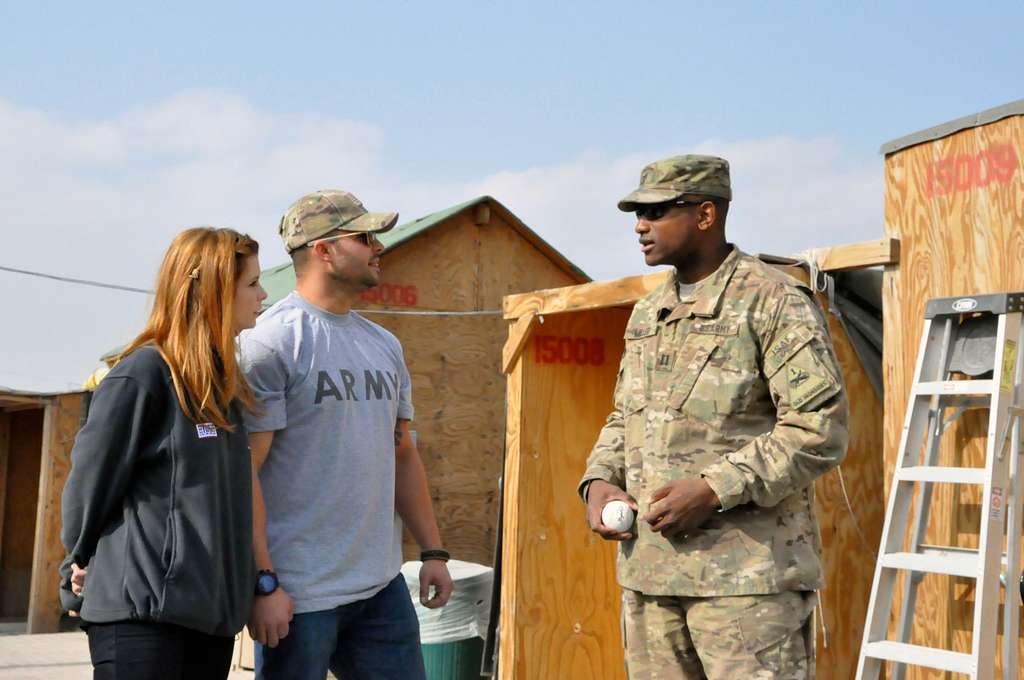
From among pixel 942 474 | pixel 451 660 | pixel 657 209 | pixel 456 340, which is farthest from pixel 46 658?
pixel 657 209

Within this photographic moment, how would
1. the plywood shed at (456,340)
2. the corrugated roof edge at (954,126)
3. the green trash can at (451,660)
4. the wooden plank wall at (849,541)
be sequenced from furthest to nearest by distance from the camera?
the plywood shed at (456,340)
the green trash can at (451,660)
the wooden plank wall at (849,541)
the corrugated roof edge at (954,126)

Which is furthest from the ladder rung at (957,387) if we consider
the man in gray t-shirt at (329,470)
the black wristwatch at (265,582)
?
the black wristwatch at (265,582)

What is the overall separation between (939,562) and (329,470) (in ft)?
7.95

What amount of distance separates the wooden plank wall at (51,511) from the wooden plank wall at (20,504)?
275 centimetres

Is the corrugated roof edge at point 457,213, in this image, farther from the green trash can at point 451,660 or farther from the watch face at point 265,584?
the watch face at point 265,584

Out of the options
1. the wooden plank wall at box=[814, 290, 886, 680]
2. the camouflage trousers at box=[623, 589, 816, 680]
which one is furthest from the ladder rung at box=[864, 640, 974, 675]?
the camouflage trousers at box=[623, 589, 816, 680]

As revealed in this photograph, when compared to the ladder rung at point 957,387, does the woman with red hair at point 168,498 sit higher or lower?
lower

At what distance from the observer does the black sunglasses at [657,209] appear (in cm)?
350

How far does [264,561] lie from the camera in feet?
10.1

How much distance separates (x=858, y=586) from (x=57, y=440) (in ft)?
29.3

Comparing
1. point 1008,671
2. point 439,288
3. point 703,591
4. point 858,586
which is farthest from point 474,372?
point 703,591

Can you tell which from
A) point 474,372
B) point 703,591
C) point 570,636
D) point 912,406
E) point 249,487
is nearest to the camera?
point 249,487

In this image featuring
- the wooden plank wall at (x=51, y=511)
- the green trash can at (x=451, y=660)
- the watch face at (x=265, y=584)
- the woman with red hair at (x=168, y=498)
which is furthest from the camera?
the wooden plank wall at (x=51, y=511)

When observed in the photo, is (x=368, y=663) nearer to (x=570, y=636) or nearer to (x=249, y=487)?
(x=249, y=487)
